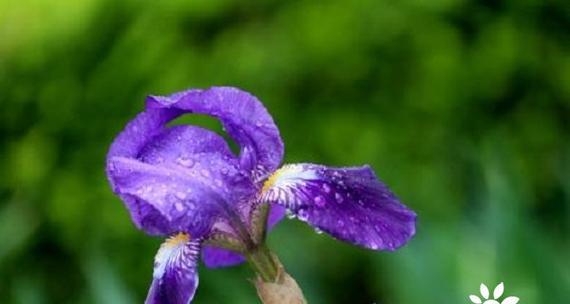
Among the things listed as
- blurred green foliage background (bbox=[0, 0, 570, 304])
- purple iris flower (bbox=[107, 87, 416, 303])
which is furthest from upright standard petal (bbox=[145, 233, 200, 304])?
blurred green foliage background (bbox=[0, 0, 570, 304])

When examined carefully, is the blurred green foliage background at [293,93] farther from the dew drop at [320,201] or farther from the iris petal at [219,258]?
the dew drop at [320,201]

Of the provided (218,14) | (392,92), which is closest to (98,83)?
(218,14)

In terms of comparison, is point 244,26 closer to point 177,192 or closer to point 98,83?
point 98,83

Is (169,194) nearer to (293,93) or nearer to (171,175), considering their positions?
(171,175)

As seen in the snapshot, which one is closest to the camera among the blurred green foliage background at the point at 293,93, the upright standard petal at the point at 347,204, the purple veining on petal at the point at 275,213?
the upright standard petal at the point at 347,204

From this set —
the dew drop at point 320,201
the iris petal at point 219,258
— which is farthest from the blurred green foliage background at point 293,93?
the dew drop at point 320,201

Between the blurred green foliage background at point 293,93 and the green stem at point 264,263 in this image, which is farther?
the blurred green foliage background at point 293,93

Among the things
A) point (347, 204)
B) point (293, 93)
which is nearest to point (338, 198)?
point (347, 204)

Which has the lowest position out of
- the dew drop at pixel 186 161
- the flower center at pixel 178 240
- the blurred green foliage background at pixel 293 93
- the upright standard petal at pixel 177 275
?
the upright standard petal at pixel 177 275
